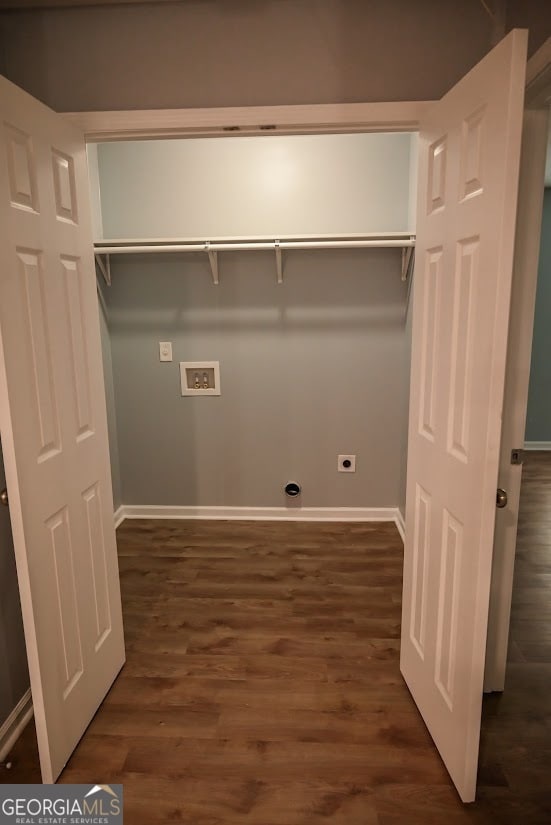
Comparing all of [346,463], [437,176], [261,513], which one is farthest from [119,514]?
[437,176]

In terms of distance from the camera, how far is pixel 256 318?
3.34 m

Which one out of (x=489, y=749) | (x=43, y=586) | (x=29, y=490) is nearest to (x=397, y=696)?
(x=489, y=749)

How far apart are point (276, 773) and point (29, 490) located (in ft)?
3.93

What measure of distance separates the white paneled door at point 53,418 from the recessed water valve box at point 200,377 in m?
1.53

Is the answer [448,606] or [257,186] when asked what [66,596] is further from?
[257,186]

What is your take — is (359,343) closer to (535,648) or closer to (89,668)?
(535,648)

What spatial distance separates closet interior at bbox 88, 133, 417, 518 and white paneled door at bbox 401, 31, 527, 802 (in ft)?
4.83

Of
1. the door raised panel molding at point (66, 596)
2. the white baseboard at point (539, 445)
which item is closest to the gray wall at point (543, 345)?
the white baseboard at point (539, 445)

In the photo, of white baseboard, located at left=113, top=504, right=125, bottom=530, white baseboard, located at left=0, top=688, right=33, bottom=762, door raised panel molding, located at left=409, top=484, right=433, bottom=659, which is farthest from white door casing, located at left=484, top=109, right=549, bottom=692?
white baseboard, located at left=113, top=504, right=125, bottom=530

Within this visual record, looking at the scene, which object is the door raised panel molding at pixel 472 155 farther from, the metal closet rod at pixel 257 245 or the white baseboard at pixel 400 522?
the white baseboard at pixel 400 522

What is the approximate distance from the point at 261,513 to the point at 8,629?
1983mm

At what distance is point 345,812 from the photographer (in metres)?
1.51

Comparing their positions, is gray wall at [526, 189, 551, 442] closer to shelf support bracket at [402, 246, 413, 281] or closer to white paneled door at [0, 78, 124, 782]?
shelf support bracket at [402, 246, 413, 281]

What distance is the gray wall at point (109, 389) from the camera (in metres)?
3.35
